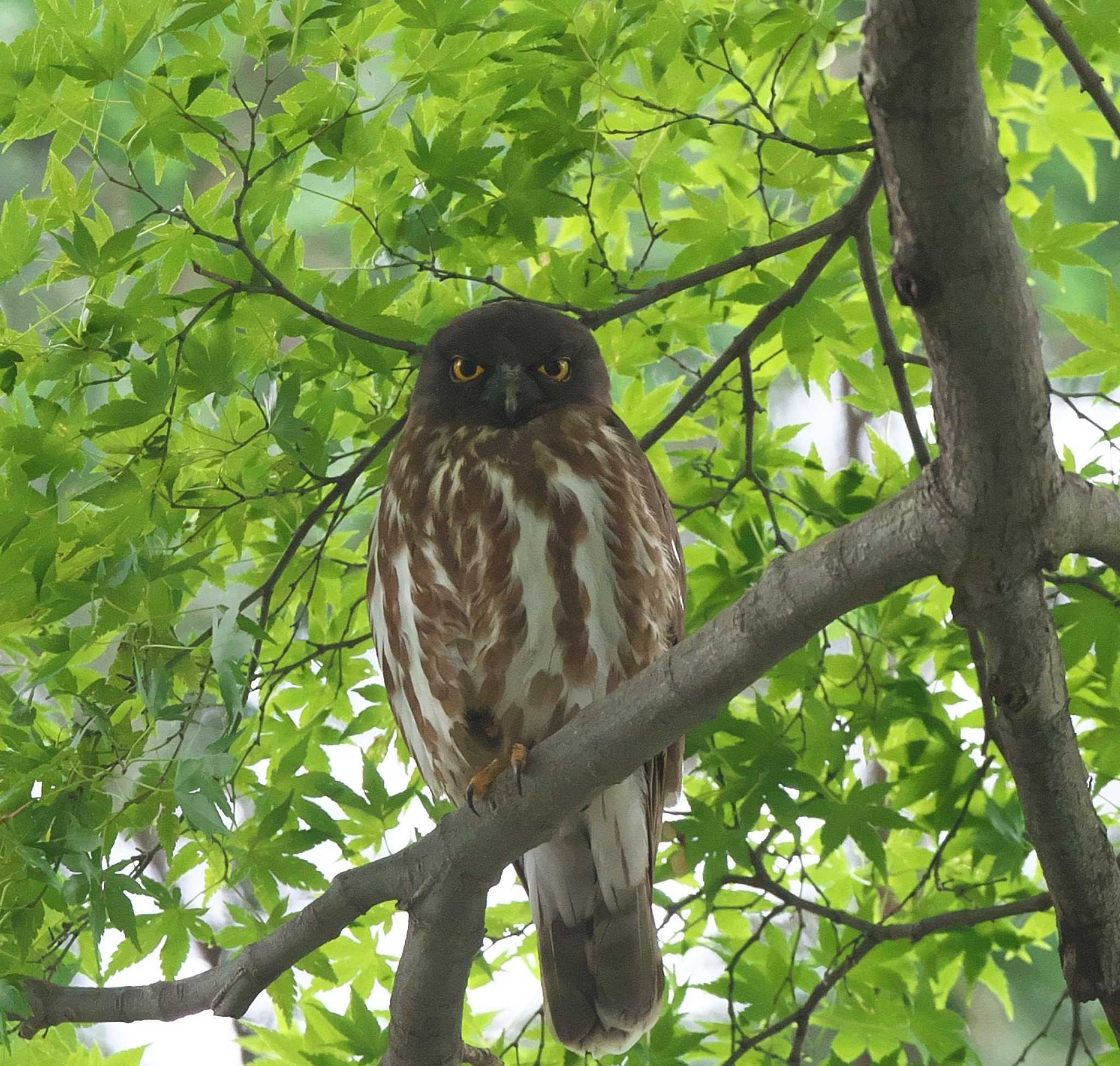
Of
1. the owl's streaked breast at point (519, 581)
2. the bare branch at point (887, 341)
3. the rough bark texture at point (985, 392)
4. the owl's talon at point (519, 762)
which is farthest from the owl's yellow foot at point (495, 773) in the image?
the bare branch at point (887, 341)

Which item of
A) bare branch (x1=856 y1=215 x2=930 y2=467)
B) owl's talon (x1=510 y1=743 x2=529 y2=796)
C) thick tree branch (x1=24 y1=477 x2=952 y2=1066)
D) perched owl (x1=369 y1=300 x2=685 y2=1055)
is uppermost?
bare branch (x1=856 y1=215 x2=930 y2=467)

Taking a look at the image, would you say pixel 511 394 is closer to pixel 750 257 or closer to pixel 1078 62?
pixel 750 257

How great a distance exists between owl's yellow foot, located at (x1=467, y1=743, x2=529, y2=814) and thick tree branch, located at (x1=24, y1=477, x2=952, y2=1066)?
0.09 feet

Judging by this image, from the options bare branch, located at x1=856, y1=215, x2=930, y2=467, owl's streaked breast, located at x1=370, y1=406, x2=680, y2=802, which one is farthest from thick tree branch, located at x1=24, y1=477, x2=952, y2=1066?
bare branch, located at x1=856, y1=215, x2=930, y2=467

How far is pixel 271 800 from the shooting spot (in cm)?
267

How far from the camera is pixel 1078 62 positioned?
211 centimetres

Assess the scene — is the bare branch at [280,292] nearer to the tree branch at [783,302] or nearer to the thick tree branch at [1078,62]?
the tree branch at [783,302]

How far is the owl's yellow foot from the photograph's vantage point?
2.04 m

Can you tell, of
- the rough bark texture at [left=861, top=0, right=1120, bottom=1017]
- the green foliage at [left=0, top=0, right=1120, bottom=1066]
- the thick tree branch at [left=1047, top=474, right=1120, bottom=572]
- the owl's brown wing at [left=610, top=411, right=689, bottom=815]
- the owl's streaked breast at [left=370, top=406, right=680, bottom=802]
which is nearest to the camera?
the rough bark texture at [left=861, top=0, right=1120, bottom=1017]

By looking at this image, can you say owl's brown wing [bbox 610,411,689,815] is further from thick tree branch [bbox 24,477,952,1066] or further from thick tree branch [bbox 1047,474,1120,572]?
thick tree branch [bbox 1047,474,1120,572]

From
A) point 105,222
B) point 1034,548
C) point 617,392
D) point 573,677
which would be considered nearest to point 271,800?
point 573,677

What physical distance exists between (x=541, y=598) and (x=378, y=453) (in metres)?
0.60

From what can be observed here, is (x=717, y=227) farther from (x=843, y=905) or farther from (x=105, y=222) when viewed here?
(x=843, y=905)

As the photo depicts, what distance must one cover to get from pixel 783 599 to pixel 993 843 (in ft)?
5.16
